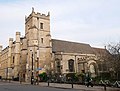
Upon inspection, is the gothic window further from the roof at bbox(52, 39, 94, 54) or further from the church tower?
the church tower

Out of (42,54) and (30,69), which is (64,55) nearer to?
(42,54)

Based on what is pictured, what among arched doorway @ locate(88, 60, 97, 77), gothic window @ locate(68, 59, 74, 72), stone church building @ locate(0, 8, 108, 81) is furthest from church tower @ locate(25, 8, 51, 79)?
arched doorway @ locate(88, 60, 97, 77)

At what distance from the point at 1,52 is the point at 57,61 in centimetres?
4881

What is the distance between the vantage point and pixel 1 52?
10594 centimetres

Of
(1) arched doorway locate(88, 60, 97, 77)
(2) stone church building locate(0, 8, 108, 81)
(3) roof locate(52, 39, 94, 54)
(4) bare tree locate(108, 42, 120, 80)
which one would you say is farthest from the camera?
(3) roof locate(52, 39, 94, 54)

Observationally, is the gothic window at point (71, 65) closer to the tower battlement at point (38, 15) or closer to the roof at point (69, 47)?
the roof at point (69, 47)

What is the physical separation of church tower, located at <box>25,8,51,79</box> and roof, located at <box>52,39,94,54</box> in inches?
155

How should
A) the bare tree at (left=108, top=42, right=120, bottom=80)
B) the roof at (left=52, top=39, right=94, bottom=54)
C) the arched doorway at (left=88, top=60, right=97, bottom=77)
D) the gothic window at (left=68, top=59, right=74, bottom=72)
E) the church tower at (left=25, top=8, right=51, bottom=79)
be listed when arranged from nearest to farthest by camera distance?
the bare tree at (left=108, top=42, right=120, bottom=80)
the church tower at (left=25, top=8, right=51, bottom=79)
the arched doorway at (left=88, top=60, right=97, bottom=77)
the gothic window at (left=68, top=59, right=74, bottom=72)
the roof at (left=52, top=39, right=94, bottom=54)

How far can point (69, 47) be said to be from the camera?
71625 mm

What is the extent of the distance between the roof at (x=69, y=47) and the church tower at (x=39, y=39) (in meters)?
3.95

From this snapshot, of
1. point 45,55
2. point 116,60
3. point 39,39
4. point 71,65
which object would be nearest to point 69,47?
point 71,65

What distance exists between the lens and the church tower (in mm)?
60869

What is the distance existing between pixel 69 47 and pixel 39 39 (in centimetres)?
1266

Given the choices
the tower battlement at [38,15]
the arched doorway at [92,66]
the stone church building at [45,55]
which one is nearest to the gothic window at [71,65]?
the stone church building at [45,55]
